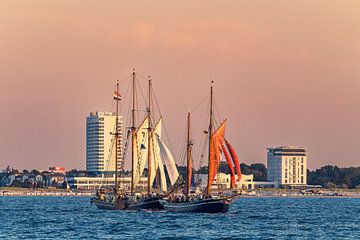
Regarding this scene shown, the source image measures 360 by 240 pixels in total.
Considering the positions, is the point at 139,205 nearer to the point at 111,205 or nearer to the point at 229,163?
the point at 111,205

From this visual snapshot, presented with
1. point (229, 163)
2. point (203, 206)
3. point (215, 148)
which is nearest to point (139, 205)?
point (203, 206)

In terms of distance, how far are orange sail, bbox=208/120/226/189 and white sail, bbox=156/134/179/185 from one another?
9.42 meters

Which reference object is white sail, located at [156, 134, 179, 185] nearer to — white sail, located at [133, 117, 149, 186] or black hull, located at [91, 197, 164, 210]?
white sail, located at [133, 117, 149, 186]

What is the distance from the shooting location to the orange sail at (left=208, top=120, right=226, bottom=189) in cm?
15829

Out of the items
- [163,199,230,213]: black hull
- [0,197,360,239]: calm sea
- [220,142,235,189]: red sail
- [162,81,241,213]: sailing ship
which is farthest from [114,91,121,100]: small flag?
[0,197,360,239]: calm sea

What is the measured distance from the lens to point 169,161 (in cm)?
17088

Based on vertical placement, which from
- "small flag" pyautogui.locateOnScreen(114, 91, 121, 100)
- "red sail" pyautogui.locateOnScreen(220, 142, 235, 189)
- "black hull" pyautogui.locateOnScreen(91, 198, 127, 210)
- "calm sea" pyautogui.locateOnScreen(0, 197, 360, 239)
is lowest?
"calm sea" pyautogui.locateOnScreen(0, 197, 360, 239)

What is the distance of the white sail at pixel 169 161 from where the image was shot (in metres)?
168

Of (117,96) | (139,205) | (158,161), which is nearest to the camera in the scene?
(139,205)

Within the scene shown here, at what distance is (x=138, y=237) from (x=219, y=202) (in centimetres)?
4856

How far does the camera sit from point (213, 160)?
160 metres

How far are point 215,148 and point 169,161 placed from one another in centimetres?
1400

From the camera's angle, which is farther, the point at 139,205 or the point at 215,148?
the point at 139,205

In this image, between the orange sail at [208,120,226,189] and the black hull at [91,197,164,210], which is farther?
the black hull at [91,197,164,210]
